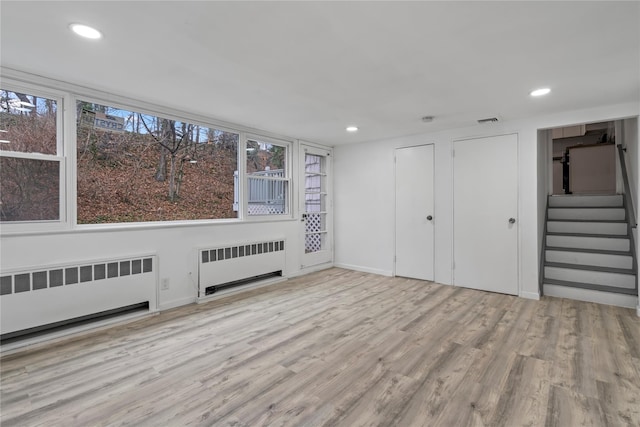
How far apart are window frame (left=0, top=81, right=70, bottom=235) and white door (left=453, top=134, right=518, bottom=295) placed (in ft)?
15.0

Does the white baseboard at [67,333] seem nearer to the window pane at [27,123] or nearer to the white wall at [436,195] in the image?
the window pane at [27,123]

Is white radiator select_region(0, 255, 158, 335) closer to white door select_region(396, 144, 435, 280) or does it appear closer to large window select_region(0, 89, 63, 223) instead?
large window select_region(0, 89, 63, 223)

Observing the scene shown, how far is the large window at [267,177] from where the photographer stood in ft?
14.7

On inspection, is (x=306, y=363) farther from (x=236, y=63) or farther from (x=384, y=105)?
(x=384, y=105)

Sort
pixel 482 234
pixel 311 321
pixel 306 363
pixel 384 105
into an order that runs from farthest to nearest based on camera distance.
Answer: pixel 482 234
pixel 384 105
pixel 311 321
pixel 306 363

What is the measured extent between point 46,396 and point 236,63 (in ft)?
8.40

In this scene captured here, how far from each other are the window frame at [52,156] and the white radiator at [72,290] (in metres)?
0.37

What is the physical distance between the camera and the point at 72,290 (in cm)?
274

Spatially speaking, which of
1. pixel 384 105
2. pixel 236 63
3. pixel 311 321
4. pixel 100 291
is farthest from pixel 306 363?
pixel 384 105

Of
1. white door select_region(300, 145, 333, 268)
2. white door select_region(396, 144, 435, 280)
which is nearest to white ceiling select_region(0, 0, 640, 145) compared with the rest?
white door select_region(396, 144, 435, 280)

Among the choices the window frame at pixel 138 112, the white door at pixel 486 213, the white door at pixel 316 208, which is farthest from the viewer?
the white door at pixel 316 208

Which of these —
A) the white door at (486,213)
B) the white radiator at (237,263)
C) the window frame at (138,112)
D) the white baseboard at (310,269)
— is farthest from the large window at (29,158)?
the white door at (486,213)

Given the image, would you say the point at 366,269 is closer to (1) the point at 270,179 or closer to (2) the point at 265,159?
(1) the point at 270,179

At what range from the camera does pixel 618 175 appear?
4.93 meters
